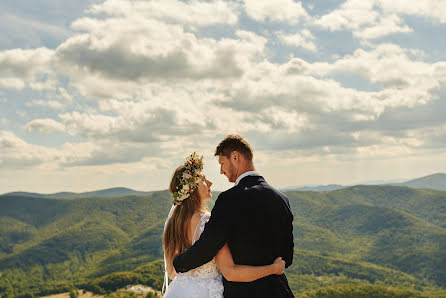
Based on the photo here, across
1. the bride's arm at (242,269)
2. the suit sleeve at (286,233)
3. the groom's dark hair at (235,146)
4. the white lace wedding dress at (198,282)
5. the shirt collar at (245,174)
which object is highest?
the groom's dark hair at (235,146)

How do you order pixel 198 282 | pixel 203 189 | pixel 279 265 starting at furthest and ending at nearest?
pixel 203 189
pixel 198 282
pixel 279 265

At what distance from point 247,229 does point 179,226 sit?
1.61 m

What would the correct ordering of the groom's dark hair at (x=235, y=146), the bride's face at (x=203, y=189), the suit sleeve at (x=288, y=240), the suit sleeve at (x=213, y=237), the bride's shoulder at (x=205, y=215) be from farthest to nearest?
the bride's face at (x=203, y=189)
the bride's shoulder at (x=205, y=215)
the groom's dark hair at (x=235, y=146)
the suit sleeve at (x=288, y=240)
the suit sleeve at (x=213, y=237)

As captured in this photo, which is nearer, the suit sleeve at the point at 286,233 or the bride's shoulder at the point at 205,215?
the suit sleeve at the point at 286,233

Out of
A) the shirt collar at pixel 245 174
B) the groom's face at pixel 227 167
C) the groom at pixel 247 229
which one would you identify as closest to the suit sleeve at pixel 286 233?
the groom at pixel 247 229

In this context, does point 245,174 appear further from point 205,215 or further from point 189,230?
A: point 189,230

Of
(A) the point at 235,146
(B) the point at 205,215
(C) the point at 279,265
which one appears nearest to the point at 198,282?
(B) the point at 205,215

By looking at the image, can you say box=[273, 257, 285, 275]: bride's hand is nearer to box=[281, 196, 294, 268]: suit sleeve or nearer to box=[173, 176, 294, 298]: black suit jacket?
box=[173, 176, 294, 298]: black suit jacket

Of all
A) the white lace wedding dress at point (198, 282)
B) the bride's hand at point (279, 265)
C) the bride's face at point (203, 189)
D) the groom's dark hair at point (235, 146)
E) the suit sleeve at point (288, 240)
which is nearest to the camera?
the bride's hand at point (279, 265)

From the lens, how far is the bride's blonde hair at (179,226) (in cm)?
513

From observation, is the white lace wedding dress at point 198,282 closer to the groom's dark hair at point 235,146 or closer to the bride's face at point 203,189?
the bride's face at point 203,189

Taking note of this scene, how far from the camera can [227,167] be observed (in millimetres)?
4242

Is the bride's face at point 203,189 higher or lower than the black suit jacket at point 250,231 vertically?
higher

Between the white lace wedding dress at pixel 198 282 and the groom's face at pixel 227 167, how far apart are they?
105 cm
